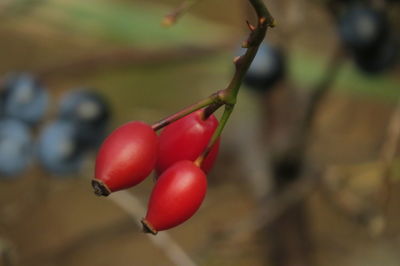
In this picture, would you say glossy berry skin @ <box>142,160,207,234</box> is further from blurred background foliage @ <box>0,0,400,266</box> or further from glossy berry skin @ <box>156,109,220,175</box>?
blurred background foliage @ <box>0,0,400,266</box>

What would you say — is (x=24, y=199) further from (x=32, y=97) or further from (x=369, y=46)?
(x=369, y=46)

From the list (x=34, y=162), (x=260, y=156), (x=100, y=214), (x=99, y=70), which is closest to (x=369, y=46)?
(x=260, y=156)

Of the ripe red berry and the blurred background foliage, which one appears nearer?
the ripe red berry

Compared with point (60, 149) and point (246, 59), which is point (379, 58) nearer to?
point (60, 149)

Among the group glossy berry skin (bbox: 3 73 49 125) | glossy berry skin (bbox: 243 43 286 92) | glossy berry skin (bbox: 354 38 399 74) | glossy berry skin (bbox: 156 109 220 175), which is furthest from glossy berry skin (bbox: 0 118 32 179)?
glossy berry skin (bbox: 156 109 220 175)

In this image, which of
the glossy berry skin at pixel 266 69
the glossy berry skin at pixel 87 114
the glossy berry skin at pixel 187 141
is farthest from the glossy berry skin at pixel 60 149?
the glossy berry skin at pixel 187 141
